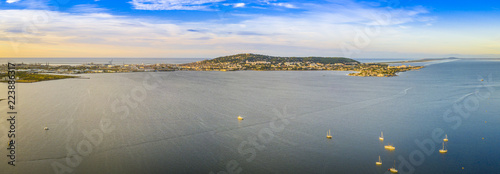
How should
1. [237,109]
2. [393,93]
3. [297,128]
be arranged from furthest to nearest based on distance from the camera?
[393,93] → [237,109] → [297,128]

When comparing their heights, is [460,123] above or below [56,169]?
above

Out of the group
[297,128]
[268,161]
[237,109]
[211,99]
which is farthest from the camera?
[211,99]

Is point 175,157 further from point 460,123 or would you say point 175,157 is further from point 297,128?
point 460,123

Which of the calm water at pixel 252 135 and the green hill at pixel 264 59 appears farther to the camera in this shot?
the green hill at pixel 264 59

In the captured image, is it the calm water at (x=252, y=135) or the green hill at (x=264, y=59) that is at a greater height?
the green hill at (x=264, y=59)

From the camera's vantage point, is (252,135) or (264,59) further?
(264,59)

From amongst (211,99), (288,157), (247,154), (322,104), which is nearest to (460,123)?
(322,104)

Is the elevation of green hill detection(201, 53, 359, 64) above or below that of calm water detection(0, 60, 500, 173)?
above

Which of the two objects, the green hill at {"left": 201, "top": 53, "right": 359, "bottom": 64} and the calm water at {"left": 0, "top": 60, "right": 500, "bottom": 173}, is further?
the green hill at {"left": 201, "top": 53, "right": 359, "bottom": 64}

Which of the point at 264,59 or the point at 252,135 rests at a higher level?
the point at 264,59

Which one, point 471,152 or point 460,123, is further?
point 460,123
